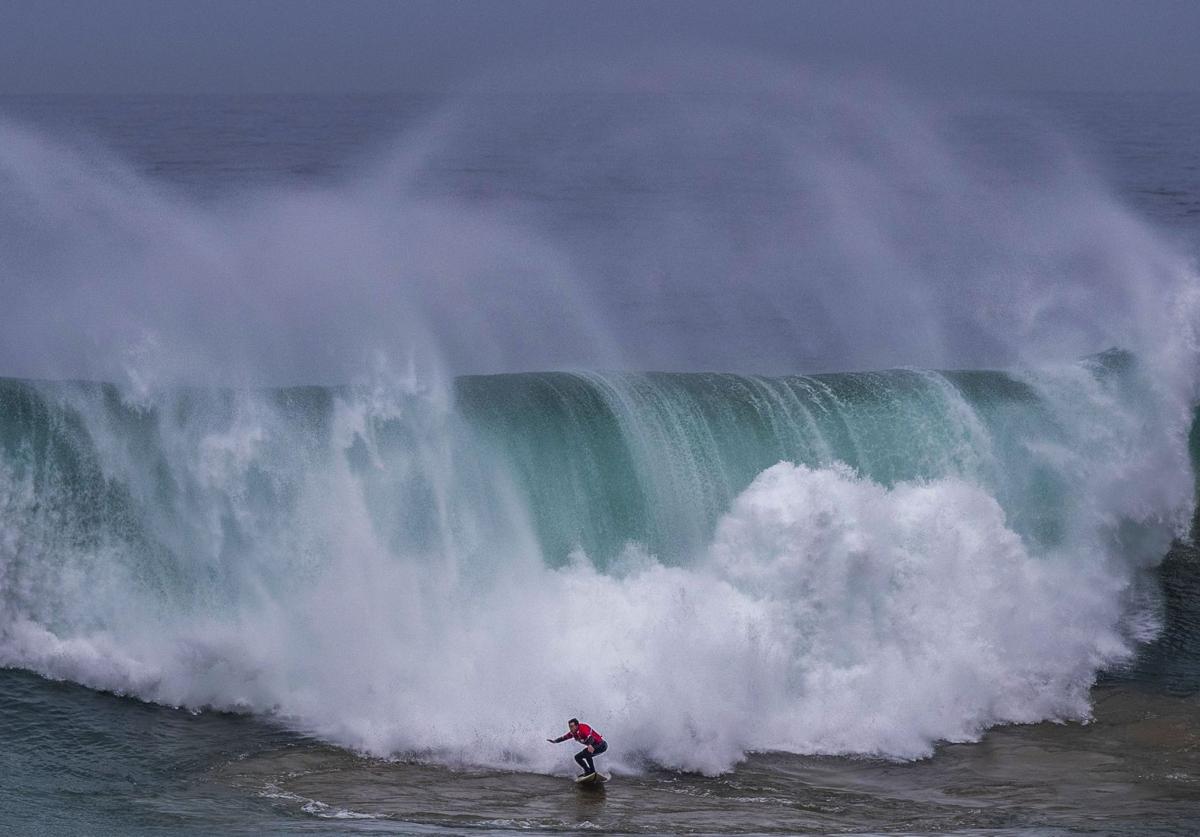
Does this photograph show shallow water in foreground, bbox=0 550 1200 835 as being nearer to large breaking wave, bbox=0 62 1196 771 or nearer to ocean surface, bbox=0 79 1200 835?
ocean surface, bbox=0 79 1200 835

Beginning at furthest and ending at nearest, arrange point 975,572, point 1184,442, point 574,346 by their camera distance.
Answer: point 574,346 → point 1184,442 → point 975,572

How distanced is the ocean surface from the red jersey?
432 mm

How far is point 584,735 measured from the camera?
1275 cm

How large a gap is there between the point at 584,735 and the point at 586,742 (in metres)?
0.07

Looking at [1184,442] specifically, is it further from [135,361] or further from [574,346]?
[135,361]

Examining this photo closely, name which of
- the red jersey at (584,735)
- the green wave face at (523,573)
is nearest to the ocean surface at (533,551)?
the green wave face at (523,573)

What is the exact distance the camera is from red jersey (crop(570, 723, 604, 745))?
A: 1276cm

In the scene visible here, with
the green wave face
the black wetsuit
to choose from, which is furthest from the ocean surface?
the black wetsuit

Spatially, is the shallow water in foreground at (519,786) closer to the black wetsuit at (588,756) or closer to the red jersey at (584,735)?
the black wetsuit at (588,756)

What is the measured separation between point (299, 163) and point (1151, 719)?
35.7 m

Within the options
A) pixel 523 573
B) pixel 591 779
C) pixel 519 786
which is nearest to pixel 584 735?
pixel 591 779

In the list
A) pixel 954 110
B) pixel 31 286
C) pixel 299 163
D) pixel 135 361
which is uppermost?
pixel 954 110

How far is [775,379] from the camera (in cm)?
1864

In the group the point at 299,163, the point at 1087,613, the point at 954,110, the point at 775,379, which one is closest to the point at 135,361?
the point at 775,379
